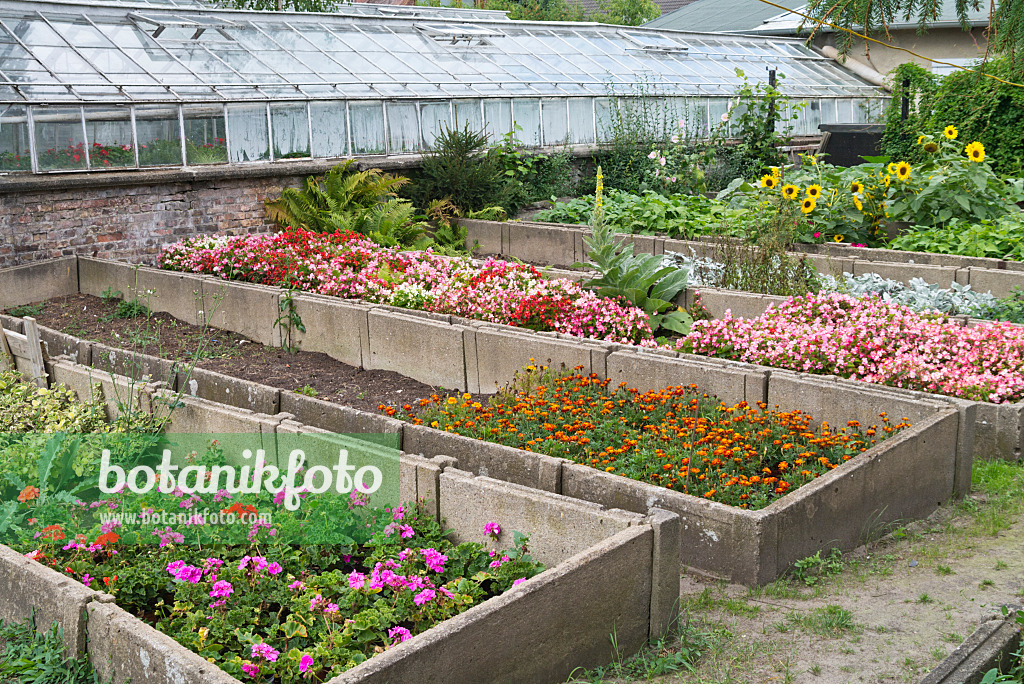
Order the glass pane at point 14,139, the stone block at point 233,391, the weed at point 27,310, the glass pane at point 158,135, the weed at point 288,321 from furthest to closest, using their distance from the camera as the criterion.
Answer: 1. the glass pane at point 158,135
2. the glass pane at point 14,139
3. the weed at point 27,310
4. the weed at point 288,321
5. the stone block at point 233,391

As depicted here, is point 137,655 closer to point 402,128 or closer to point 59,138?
point 59,138

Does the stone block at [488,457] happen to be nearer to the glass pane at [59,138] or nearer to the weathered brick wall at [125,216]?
the weathered brick wall at [125,216]

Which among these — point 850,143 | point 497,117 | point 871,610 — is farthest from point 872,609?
point 850,143

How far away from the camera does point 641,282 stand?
799 cm

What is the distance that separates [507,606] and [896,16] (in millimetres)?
2192

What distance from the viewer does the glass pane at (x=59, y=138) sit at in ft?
33.1

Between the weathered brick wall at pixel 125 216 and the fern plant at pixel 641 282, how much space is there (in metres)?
5.50

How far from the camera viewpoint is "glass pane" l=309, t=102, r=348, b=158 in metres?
12.3

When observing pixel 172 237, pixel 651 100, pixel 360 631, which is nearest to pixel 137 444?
pixel 360 631

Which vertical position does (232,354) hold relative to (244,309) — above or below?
below

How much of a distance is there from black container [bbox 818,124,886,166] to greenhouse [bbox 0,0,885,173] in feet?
3.48

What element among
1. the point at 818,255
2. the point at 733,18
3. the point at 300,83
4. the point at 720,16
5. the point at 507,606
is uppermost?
the point at 720,16

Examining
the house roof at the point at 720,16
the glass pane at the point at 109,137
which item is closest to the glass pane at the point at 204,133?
the glass pane at the point at 109,137

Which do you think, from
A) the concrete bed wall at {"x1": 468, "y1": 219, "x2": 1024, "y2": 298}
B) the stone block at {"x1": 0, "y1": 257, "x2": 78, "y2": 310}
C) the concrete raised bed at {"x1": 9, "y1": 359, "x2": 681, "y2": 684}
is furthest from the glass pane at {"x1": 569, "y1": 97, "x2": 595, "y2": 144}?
the concrete raised bed at {"x1": 9, "y1": 359, "x2": 681, "y2": 684}
